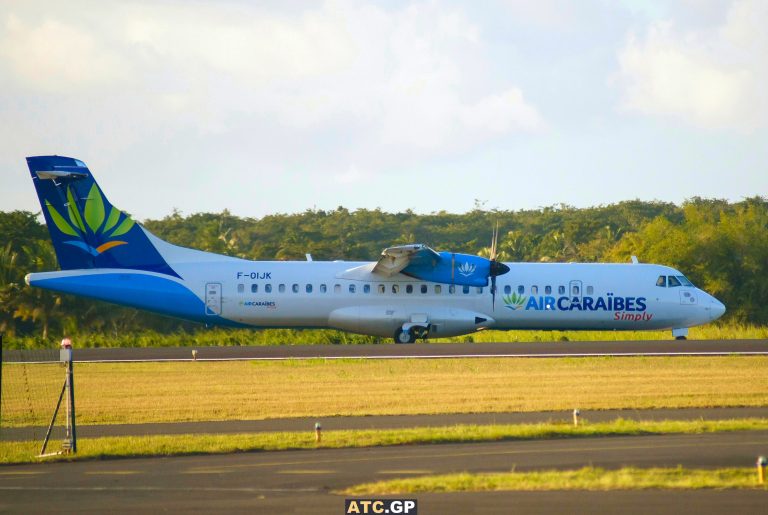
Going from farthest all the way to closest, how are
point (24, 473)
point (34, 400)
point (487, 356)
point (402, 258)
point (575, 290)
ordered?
point (575, 290) < point (402, 258) < point (487, 356) < point (34, 400) < point (24, 473)

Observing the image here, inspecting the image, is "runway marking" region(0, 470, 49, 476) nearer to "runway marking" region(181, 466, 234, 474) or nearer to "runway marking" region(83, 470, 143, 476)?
"runway marking" region(83, 470, 143, 476)

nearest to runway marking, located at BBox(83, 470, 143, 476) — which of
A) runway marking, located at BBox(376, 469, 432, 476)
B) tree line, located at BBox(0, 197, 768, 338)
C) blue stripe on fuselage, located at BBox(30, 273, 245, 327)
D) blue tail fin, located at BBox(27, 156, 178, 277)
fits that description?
runway marking, located at BBox(376, 469, 432, 476)

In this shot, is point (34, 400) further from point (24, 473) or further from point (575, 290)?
point (575, 290)

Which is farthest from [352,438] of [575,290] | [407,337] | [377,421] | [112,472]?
[575,290]

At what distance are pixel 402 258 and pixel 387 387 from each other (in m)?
10.3

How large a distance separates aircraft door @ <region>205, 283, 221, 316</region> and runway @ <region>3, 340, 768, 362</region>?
1420 millimetres

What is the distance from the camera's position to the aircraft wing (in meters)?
31.0

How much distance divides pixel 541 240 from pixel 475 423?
59.9m

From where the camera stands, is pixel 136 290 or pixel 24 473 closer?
pixel 24 473

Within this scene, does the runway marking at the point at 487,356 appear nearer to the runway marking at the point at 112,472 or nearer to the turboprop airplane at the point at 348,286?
the turboprop airplane at the point at 348,286

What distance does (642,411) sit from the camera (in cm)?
1777

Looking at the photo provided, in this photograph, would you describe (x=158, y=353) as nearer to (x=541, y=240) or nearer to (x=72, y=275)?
(x=72, y=275)

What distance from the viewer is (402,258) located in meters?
31.6

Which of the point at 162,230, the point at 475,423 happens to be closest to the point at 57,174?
the point at 475,423
